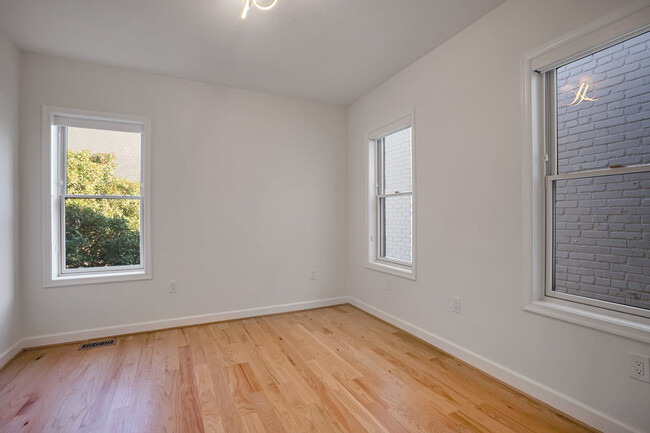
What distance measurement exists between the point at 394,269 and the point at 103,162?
316cm

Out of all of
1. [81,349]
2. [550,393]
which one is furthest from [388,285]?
[81,349]

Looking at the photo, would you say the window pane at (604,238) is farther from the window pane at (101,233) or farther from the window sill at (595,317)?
the window pane at (101,233)

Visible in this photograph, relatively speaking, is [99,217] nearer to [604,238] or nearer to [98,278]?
[98,278]

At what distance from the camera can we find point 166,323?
10.7 ft

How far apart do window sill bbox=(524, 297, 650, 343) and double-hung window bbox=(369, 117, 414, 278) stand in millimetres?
1218

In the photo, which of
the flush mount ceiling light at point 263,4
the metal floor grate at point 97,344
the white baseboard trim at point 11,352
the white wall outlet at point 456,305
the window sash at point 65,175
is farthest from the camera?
the window sash at point 65,175

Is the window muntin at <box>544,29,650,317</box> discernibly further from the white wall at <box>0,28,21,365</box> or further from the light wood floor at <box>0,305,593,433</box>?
the white wall at <box>0,28,21,365</box>

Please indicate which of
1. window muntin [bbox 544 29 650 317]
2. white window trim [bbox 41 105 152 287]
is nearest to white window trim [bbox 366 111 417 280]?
window muntin [bbox 544 29 650 317]

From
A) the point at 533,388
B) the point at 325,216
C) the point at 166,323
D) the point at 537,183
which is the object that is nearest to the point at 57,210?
the point at 166,323

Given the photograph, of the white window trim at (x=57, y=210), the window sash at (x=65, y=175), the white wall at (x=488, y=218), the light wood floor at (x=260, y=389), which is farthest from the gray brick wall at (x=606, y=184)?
the window sash at (x=65, y=175)

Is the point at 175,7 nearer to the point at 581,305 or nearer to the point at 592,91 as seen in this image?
the point at 592,91

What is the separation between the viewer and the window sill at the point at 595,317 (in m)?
1.57

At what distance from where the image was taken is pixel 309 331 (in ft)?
10.5

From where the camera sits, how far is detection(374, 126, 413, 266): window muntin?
3.38 meters
